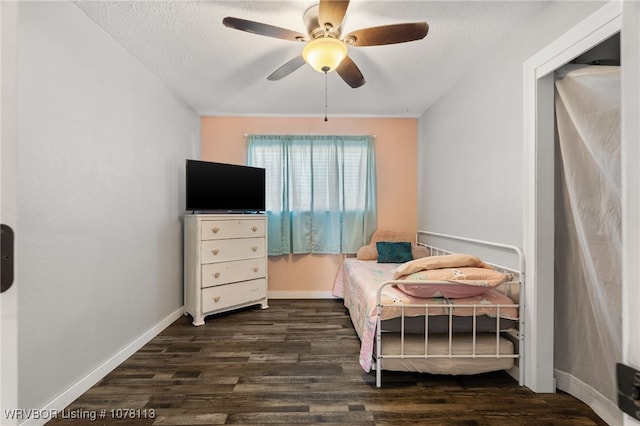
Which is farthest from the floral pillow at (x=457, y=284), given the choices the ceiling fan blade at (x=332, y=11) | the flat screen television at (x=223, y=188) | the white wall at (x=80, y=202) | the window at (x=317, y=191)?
the flat screen television at (x=223, y=188)

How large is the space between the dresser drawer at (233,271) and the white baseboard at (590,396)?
8.99 ft

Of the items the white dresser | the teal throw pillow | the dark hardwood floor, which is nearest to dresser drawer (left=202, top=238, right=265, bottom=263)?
the white dresser

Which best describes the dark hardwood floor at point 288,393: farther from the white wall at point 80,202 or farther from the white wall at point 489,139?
the white wall at point 489,139

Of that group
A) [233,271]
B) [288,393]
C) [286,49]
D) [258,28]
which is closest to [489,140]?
[286,49]

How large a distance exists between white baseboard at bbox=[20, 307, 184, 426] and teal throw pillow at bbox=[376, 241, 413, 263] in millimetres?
2401

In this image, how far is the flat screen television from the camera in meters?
3.14

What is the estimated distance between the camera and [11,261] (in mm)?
514

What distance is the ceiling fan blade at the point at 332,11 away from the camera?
1.53 meters

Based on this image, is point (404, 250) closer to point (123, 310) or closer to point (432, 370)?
point (432, 370)

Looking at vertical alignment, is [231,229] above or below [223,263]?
above

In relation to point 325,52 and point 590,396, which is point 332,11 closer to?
point 325,52

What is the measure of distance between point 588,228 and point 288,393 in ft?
6.71

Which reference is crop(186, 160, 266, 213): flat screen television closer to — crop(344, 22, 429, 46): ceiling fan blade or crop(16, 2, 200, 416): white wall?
crop(16, 2, 200, 416): white wall

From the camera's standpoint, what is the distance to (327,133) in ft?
12.7
